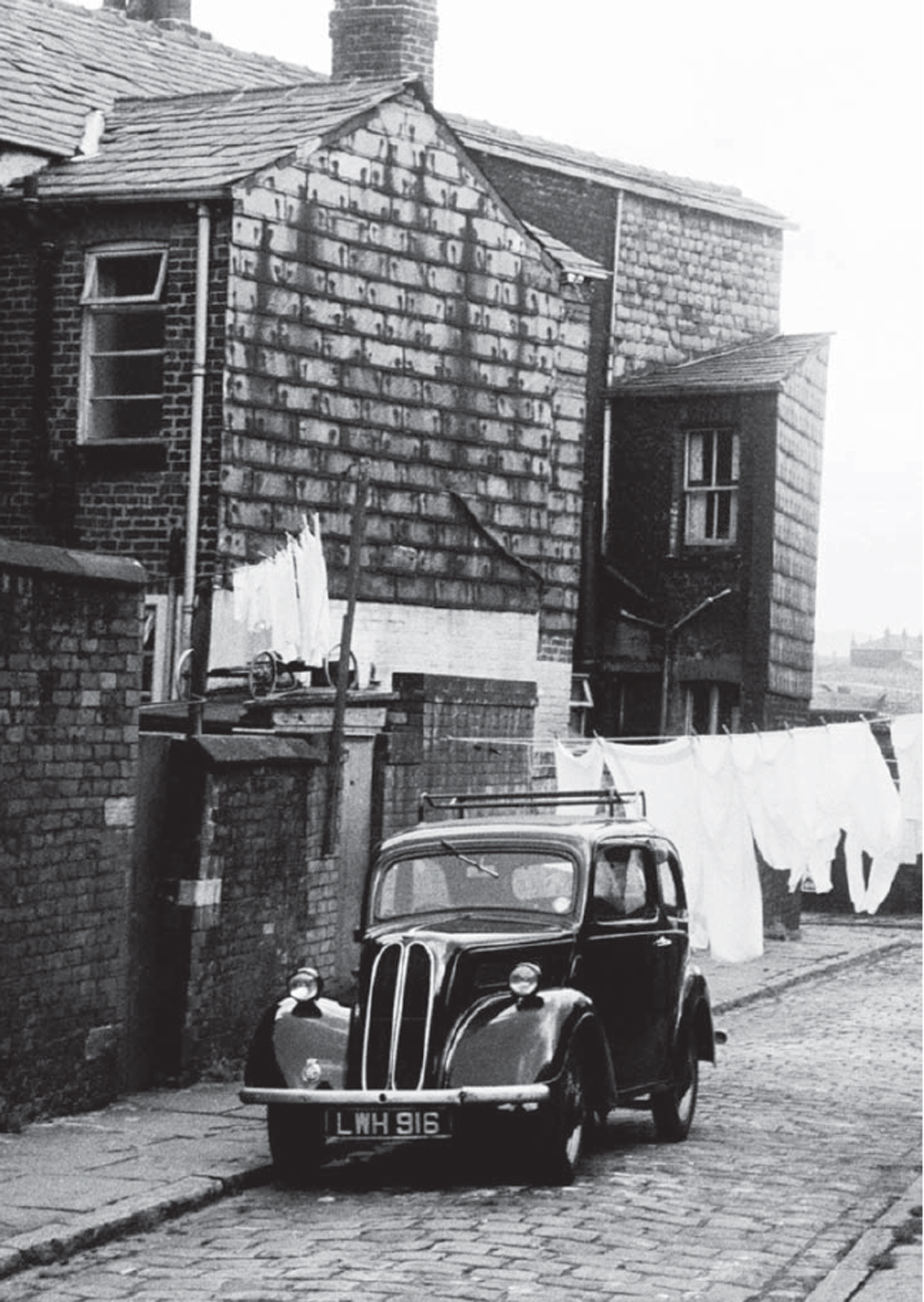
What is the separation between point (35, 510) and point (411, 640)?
3.83 metres

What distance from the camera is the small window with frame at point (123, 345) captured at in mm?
19375

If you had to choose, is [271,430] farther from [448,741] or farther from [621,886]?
[621,886]

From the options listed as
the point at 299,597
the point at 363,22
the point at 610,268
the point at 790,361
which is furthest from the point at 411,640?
the point at 610,268

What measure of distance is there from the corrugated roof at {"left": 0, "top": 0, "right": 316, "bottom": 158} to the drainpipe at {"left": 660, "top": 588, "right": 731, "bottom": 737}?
8186 mm

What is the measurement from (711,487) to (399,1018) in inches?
740

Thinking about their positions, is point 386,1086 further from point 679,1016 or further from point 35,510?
point 35,510

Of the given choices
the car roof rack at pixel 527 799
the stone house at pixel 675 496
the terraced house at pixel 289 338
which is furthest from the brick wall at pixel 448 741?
the stone house at pixel 675 496

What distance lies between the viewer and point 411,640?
2158 centimetres

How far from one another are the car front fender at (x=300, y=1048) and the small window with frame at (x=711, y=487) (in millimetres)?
18127

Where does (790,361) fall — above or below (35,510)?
above

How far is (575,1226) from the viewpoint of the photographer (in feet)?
33.4

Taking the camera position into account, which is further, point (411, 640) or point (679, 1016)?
point (411, 640)

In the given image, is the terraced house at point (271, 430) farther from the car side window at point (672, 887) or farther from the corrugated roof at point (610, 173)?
the corrugated roof at point (610, 173)

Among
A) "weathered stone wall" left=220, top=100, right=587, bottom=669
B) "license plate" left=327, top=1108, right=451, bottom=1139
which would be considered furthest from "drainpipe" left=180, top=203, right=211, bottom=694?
"license plate" left=327, top=1108, right=451, bottom=1139
